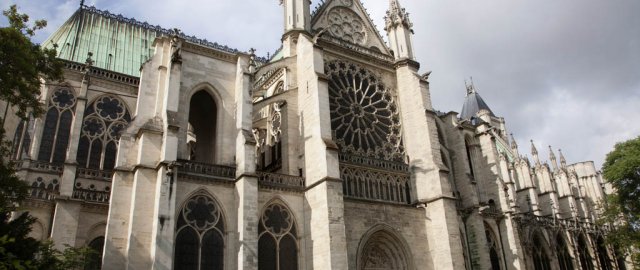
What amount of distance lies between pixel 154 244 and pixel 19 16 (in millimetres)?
6888

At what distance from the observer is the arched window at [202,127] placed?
19891 millimetres

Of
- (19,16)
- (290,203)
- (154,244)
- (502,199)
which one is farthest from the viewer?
(502,199)

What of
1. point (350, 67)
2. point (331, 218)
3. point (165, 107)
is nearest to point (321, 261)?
point (331, 218)

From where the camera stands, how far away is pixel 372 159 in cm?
2012

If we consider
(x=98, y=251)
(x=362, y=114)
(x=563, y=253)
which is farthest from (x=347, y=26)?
(x=563, y=253)

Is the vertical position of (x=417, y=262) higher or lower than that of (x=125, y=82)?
lower

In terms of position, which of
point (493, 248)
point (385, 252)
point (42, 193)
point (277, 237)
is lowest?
point (385, 252)

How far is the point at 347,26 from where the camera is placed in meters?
24.8

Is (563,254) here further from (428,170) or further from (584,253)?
(428,170)

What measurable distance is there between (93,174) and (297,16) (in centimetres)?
1096

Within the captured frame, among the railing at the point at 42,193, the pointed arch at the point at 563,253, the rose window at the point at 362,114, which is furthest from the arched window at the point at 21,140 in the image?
the pointed arch at the point at 563,253

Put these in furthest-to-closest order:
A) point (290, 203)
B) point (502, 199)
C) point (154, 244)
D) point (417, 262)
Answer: point (502, 199), point (417, 262), point (290, 203), point (154, 244)

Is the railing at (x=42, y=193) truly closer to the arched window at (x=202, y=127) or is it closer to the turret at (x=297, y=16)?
the arched window at (x=202, y=127)

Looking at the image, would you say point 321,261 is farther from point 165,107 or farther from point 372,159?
point 165,107
